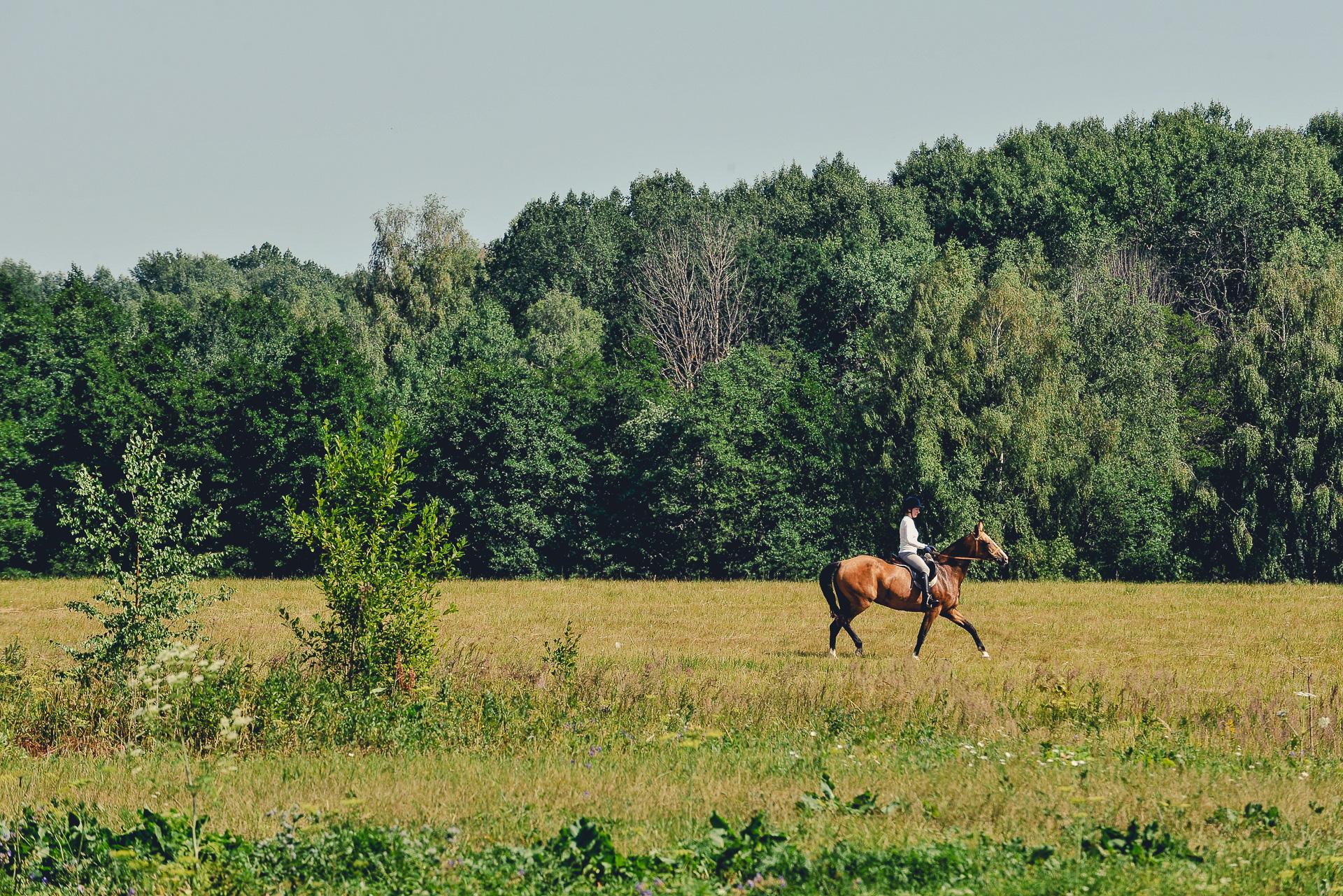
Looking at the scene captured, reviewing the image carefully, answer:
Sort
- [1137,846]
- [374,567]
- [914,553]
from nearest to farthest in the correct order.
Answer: [1137,846] < [374,567] < [914,553]

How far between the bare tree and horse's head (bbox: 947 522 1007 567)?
57.2 meters

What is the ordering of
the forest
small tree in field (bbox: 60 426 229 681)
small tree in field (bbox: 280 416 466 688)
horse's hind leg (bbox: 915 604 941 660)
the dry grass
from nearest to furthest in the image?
the dry grass < small tree in field (bbox: 60 426 229 681) < small tree in field (bbox: 280 416 466 688) < horse's hind leg (bbox: 915 604 941 660) < the forest

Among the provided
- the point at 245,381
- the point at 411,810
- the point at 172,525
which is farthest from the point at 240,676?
the point at 245,381

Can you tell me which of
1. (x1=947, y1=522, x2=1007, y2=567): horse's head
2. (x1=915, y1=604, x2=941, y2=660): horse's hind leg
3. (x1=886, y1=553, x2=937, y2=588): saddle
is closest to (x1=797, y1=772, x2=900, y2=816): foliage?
(x1=915, y1=604, x2=941, y2=660): horse's hind leg

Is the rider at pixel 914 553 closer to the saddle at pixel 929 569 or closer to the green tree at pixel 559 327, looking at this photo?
the saddle at pixel 929 569

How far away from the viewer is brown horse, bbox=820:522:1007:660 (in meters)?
23.2

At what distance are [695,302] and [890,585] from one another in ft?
205

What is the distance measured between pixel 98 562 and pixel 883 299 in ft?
207

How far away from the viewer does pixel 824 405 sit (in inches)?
2379

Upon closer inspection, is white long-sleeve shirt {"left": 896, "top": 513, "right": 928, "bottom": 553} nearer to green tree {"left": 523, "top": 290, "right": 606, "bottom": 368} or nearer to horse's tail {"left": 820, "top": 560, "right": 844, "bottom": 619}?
horse's tail {"left": 820, "top": 560, "right": 844, "bottom": 619}

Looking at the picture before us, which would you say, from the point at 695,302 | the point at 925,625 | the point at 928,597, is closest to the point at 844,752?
the point at 925,625

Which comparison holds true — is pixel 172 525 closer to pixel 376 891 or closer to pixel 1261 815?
pixel 376 891

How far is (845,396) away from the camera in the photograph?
66688 mm

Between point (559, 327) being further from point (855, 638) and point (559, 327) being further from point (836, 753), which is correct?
point (836, 753)
